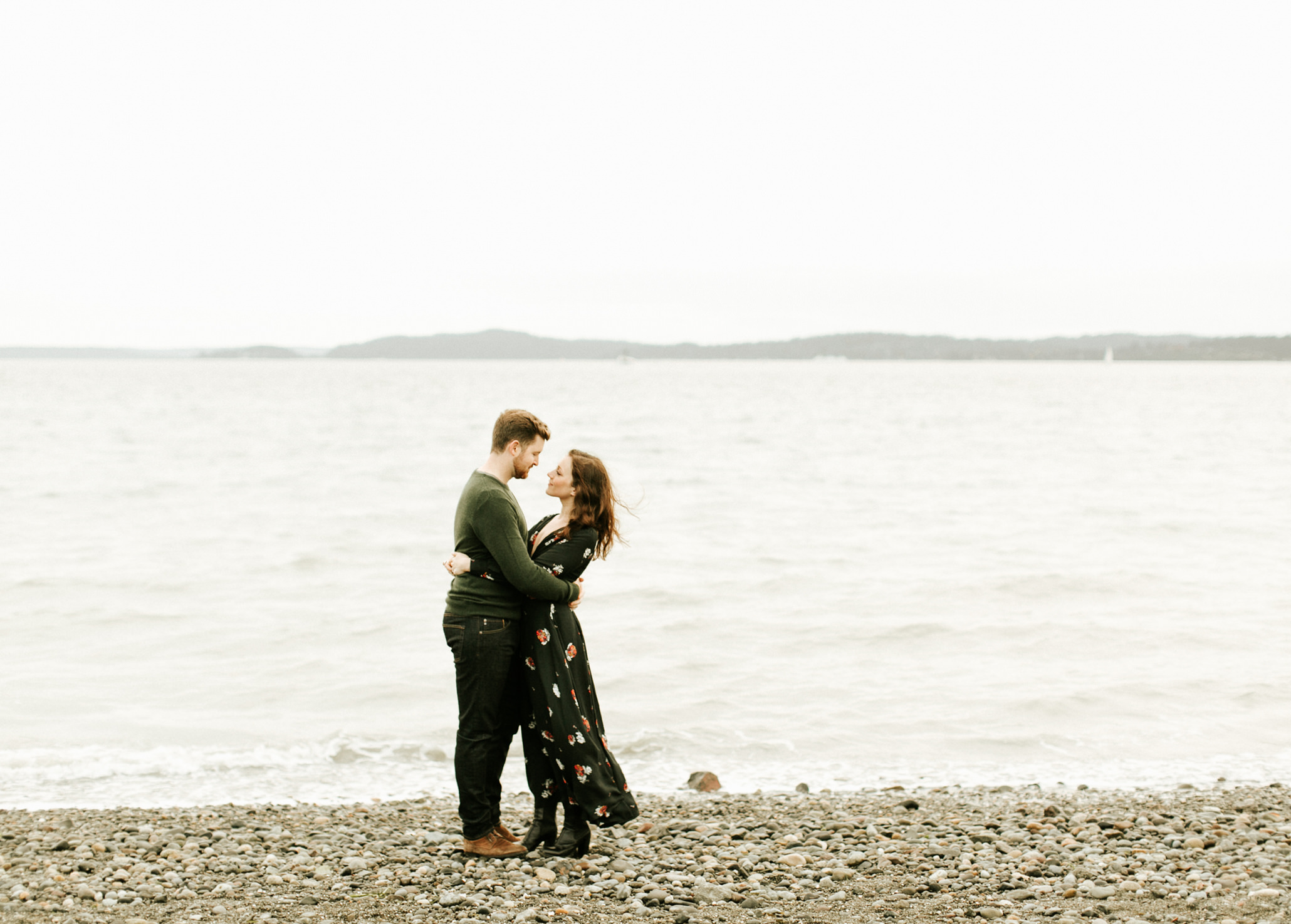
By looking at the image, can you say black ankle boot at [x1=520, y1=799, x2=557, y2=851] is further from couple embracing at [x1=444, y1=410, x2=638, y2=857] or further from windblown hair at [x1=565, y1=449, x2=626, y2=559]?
windblown hair at [x1=565, y1=449, x2=626, y2=559]

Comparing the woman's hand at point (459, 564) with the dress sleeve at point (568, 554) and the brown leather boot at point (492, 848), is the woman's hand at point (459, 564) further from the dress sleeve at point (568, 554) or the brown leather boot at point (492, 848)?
the brown leather boot at point (492, 848)

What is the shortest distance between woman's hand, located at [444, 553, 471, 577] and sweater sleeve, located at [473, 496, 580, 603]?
0.43 feet

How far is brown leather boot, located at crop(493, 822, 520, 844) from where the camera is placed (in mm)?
5453

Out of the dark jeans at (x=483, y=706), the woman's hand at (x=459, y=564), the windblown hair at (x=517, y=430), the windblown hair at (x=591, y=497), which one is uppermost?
the windblown hair at (x=517, y=430)

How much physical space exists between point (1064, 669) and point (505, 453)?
8408 mm

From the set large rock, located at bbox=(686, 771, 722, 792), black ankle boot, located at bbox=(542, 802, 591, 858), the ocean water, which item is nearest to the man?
black ankle boot, located at bbox=(542, 802, 591, 858)

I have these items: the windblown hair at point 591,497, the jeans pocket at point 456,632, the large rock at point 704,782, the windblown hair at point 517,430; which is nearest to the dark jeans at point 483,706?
the jeans pocket at point 456,632

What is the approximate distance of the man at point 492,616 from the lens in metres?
4.98

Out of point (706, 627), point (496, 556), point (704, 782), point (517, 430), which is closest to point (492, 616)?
point (496, 556)

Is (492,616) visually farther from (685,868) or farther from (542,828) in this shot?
→ (685,868)

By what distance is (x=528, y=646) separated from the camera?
17.1 feet

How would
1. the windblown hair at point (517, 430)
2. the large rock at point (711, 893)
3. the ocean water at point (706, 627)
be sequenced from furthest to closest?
the ocean water at point (706, 627), the windblown hair at point (517, 430), the large rock at point (711, 893)

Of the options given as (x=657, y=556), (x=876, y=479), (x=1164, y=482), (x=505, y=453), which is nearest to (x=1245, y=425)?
(x=1164, y=482)

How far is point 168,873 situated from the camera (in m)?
5.14
